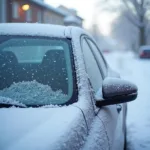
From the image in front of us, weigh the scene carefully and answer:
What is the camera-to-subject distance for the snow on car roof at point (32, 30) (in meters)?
2.68

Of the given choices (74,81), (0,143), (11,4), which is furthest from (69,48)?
(11,4)

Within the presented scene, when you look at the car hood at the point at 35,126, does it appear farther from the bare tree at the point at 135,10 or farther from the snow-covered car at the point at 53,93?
the bare tree at the point at 135,10

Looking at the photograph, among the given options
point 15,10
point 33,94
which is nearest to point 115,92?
point 33,94

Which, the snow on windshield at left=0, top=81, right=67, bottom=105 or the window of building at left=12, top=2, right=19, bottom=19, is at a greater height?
the snow on windshield at left=0, top=81, right=67, bottom=105

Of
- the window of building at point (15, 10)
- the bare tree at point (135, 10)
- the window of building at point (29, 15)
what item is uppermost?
the window of building at point (15, 10)

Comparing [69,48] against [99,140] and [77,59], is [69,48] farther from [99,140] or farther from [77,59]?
[99,140]

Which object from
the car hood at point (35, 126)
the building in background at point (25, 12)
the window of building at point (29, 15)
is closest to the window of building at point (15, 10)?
the building in background at point (25, 12)

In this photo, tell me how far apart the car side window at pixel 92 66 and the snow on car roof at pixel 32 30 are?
0.23 meters

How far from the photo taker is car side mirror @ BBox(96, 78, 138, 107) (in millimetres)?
2316

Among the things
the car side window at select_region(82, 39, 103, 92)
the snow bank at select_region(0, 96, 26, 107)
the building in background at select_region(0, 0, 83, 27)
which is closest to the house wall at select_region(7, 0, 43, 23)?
the building in background at select_region(0, 0, 83, 27)

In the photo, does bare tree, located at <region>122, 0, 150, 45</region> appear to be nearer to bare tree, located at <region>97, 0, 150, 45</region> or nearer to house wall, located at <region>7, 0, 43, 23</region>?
bare tree, located at <region>97, 0, 150, 45</region>

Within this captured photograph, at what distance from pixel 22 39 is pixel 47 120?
99 cm

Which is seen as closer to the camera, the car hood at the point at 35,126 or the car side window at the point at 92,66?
the car hood at the point at 35,126

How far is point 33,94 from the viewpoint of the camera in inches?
90.0
